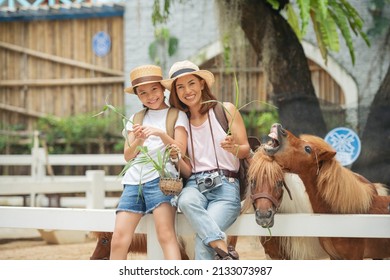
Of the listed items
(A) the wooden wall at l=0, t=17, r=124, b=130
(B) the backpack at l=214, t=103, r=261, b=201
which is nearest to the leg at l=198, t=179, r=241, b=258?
(B) the backpack at l=214, t=103, r=261, b=201

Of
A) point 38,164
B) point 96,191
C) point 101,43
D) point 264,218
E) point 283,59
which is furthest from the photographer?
point 101,43

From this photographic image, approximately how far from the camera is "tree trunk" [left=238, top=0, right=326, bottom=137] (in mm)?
5254

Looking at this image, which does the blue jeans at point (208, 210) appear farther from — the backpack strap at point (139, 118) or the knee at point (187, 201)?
the backpack strap at point (139, 118)

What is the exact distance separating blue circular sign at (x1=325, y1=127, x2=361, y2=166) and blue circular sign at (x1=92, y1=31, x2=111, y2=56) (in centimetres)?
484

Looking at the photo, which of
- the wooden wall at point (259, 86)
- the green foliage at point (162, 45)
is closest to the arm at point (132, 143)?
the wooden wall at point (259, 86)

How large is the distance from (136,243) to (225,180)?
0.74 meters

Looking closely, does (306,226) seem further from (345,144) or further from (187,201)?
(345,144)

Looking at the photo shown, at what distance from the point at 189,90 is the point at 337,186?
0.73 metres

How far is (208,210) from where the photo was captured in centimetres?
246

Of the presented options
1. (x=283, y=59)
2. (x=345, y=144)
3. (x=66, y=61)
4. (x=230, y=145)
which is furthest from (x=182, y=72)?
(x=66, y=61)

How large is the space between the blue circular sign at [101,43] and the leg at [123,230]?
6.86 meters

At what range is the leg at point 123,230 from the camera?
250 cm
